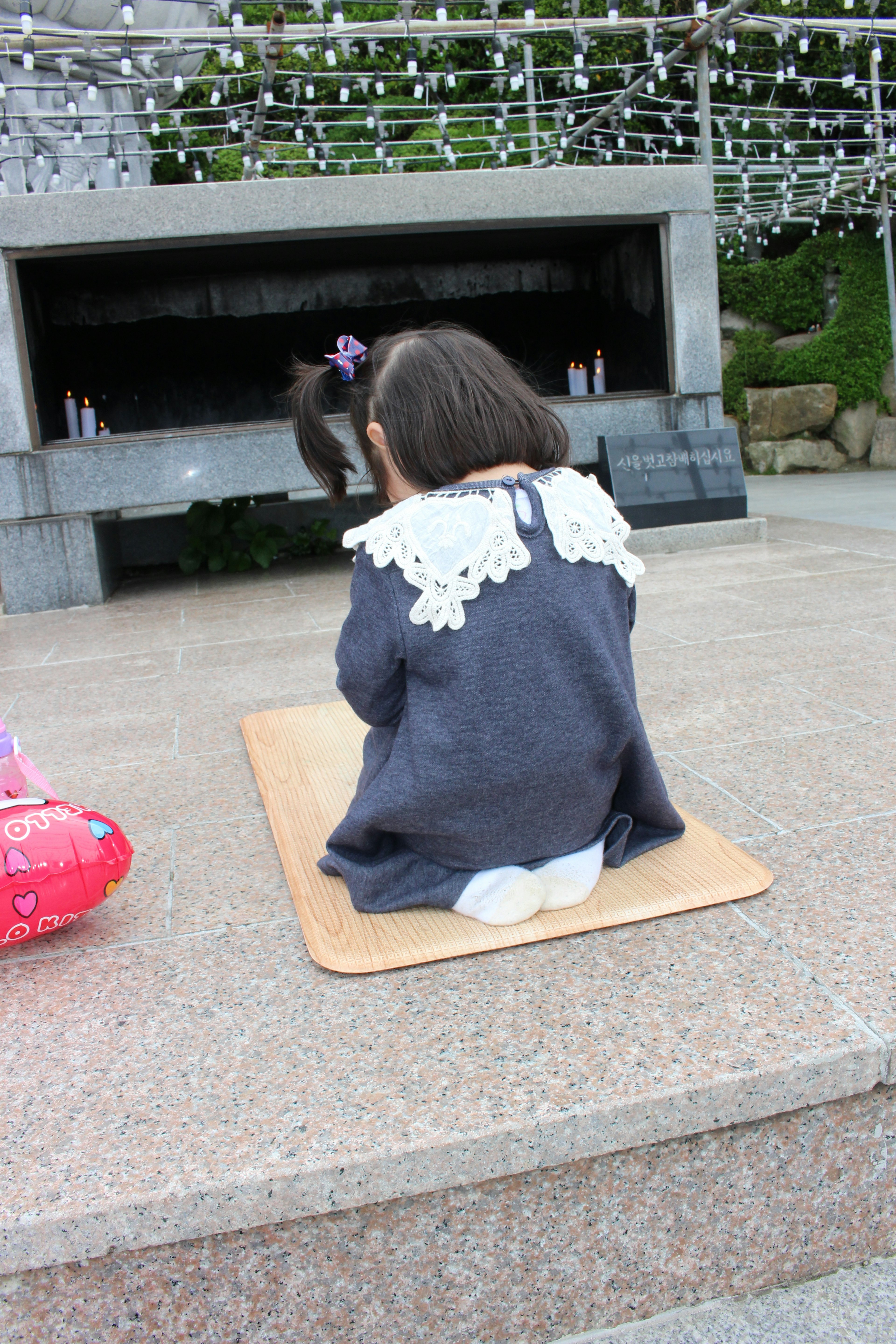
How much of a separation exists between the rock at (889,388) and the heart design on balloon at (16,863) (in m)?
15.9

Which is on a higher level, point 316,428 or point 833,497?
point 316,428

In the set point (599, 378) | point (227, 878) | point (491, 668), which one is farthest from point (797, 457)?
point (491, 668)

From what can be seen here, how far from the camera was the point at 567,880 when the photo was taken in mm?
1899

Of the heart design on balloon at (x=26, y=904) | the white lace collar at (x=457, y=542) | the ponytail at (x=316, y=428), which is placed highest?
the ponytail at (x=316, y=428)

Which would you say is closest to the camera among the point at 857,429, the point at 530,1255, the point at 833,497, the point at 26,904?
the point at 530,1255

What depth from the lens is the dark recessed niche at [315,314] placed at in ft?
22.8

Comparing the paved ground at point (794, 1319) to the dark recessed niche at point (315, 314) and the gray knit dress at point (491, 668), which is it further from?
the dark recessed niche at point (315, 314)

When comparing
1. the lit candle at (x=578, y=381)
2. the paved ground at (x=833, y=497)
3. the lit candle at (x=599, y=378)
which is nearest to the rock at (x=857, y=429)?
the paved ground at (x=833, y=497)

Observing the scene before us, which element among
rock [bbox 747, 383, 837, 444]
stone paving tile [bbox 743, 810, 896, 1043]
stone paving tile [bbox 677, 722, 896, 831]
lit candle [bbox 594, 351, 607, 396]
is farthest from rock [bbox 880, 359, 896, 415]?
stone paving tile [bbox 743, 810, 896, 1043]

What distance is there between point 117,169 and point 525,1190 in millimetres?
10260

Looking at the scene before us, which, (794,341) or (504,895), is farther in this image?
(794,341)

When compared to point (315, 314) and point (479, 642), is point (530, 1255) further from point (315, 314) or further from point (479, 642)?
point (315, 314)

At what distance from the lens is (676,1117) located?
4.47ft

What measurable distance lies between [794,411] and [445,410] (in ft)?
48.5
